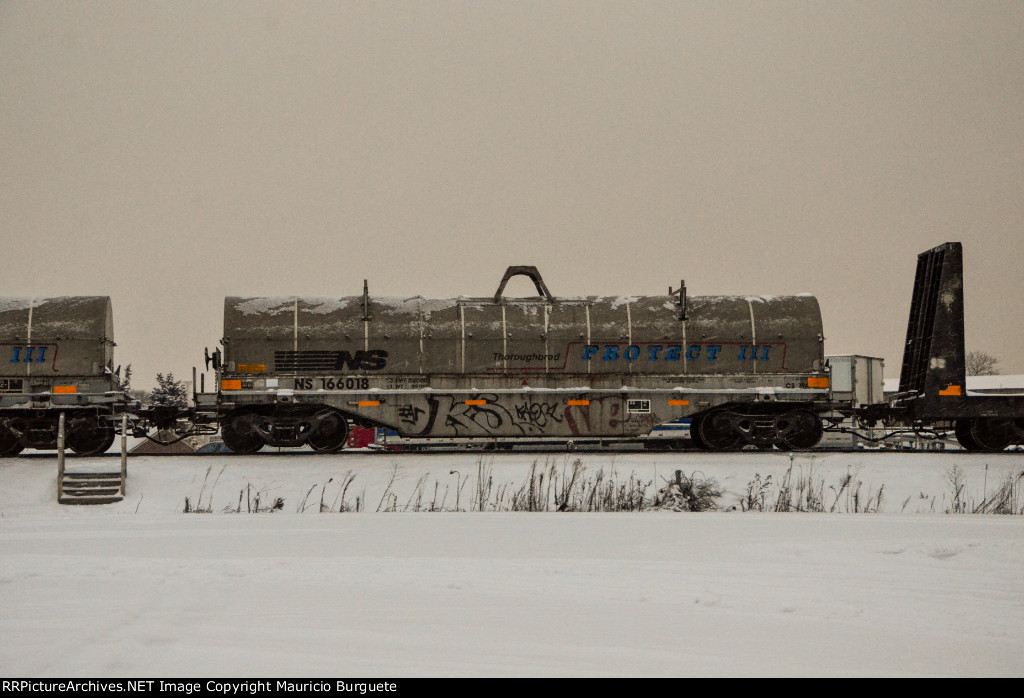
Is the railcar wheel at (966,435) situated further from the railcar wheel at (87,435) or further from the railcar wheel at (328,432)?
the railcar wheel at (87,435)

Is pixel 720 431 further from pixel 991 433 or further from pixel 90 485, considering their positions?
pixel 90 485

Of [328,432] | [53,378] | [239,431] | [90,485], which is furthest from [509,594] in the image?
[53,378]

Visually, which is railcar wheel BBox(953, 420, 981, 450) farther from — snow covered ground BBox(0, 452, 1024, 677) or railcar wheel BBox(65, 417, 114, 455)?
railcar wheel BBox(65, 417, 114, 455)

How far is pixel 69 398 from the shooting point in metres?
19.0

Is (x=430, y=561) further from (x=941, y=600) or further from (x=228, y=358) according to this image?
(x=228, y=358)

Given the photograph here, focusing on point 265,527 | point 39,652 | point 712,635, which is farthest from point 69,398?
point 712,635

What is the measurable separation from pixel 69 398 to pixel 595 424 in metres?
11.4

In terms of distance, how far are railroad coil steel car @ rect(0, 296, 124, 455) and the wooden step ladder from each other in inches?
140

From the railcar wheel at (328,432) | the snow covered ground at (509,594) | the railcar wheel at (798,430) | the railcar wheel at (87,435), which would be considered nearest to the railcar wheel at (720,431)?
the railcar wheel at (798,430)

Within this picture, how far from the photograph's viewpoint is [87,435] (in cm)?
1909

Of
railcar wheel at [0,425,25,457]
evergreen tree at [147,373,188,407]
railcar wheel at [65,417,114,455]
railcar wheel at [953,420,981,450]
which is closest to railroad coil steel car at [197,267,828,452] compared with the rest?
railcar wheel at [65,417,114,455]

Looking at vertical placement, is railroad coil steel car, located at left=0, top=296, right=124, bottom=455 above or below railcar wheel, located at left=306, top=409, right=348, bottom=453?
above

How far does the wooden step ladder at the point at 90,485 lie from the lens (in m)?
15.0

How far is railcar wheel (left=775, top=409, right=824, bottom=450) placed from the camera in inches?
776
